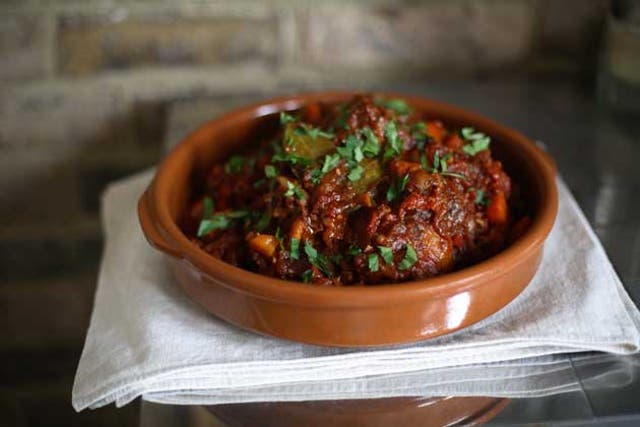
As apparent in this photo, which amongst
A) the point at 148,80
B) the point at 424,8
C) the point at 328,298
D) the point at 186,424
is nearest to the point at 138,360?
the point at 186,424

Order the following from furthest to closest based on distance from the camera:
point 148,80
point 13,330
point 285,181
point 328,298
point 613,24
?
point 13,330
point 148,80
point 613,24
point 285,181
point 328,298

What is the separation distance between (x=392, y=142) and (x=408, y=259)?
163 millimetres

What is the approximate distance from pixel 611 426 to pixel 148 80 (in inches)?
36.2

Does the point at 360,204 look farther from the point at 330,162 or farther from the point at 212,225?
the point at 212,225

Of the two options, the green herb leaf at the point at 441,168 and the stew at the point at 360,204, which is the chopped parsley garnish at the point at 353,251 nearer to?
the stew at the point at 360,204

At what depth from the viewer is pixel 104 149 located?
1411 millimetres

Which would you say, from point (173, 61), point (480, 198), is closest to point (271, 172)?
point (480, 198)

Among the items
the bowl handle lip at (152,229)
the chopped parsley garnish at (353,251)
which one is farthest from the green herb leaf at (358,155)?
the bowl handle lip at (152,229)


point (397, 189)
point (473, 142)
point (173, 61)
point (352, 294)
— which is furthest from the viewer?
point (173, 61)

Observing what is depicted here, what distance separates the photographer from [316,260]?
2.69 feet

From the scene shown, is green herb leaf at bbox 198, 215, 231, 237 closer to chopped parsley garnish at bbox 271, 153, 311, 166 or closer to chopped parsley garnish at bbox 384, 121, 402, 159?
chopped parsley garnish at bbox 271, 153, 311, 166

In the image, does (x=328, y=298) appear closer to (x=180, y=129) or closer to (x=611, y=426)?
(x=611, y=426)

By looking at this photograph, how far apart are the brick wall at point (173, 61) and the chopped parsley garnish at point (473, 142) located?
431mm

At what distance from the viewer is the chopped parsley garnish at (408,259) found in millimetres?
790
